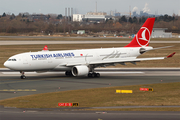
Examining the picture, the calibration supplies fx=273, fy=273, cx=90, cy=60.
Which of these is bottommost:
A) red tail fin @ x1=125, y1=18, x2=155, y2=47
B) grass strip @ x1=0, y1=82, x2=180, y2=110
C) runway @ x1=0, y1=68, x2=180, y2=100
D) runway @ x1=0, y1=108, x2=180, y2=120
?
runway @ x1=0, y1=68, x2=180, y2=100

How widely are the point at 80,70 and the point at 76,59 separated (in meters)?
3.27

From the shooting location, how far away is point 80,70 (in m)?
40.0

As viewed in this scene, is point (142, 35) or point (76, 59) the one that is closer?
point (76, 59)

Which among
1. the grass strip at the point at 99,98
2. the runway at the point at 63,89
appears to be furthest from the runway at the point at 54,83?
the grass strip at the point at 99,98

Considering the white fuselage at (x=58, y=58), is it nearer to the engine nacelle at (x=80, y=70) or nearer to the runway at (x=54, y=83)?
the engine nacelle at (x=80, y=70)

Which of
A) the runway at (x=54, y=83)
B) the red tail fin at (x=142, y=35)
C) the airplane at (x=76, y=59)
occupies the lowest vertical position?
the runway at (x=54, y=83)

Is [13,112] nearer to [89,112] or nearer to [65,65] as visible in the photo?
[89,112]

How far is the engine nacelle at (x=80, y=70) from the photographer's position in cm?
3994

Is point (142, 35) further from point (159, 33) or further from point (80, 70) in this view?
Answer: point (159, 33)

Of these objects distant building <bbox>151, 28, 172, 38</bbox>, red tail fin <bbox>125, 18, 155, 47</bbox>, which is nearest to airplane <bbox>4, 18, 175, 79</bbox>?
red tail fin <bbox>125, 18, 155, 47</bbox>

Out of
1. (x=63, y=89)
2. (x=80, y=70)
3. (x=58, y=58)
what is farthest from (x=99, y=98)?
(x=58, y=58)

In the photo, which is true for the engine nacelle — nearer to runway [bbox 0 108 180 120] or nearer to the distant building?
runway [bbox 0 108 180 120]

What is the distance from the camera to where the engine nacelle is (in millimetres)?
39938

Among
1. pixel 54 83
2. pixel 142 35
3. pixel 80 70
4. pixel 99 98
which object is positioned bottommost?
pixel 54 83
